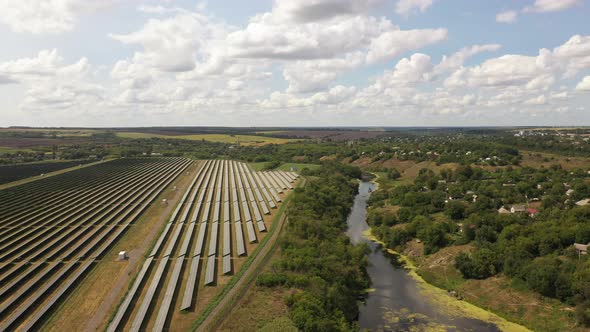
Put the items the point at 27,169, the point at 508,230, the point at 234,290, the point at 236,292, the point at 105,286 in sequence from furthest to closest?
1. the point at 27,169
2. the point at 508,230
3. the point at 105,286
4. the point at 234,290
5. the point at 236,292

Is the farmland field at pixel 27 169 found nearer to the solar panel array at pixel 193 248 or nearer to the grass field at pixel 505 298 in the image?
the solar panel array at pixel 193 248

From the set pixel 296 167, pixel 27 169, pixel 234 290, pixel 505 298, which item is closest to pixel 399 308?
pixel 505 298

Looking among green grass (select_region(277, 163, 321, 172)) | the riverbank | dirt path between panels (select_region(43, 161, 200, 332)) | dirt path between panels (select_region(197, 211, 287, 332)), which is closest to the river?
the riverbank

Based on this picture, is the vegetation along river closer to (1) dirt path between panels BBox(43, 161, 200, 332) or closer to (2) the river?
(2) the river

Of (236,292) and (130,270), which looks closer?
(236,292)

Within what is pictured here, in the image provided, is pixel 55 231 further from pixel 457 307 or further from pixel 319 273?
pixel 457 307

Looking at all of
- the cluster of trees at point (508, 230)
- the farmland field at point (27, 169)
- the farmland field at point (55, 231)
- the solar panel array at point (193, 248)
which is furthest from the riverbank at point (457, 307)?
the farmland field at point (27, 169)

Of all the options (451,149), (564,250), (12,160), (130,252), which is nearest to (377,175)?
(451,149)
